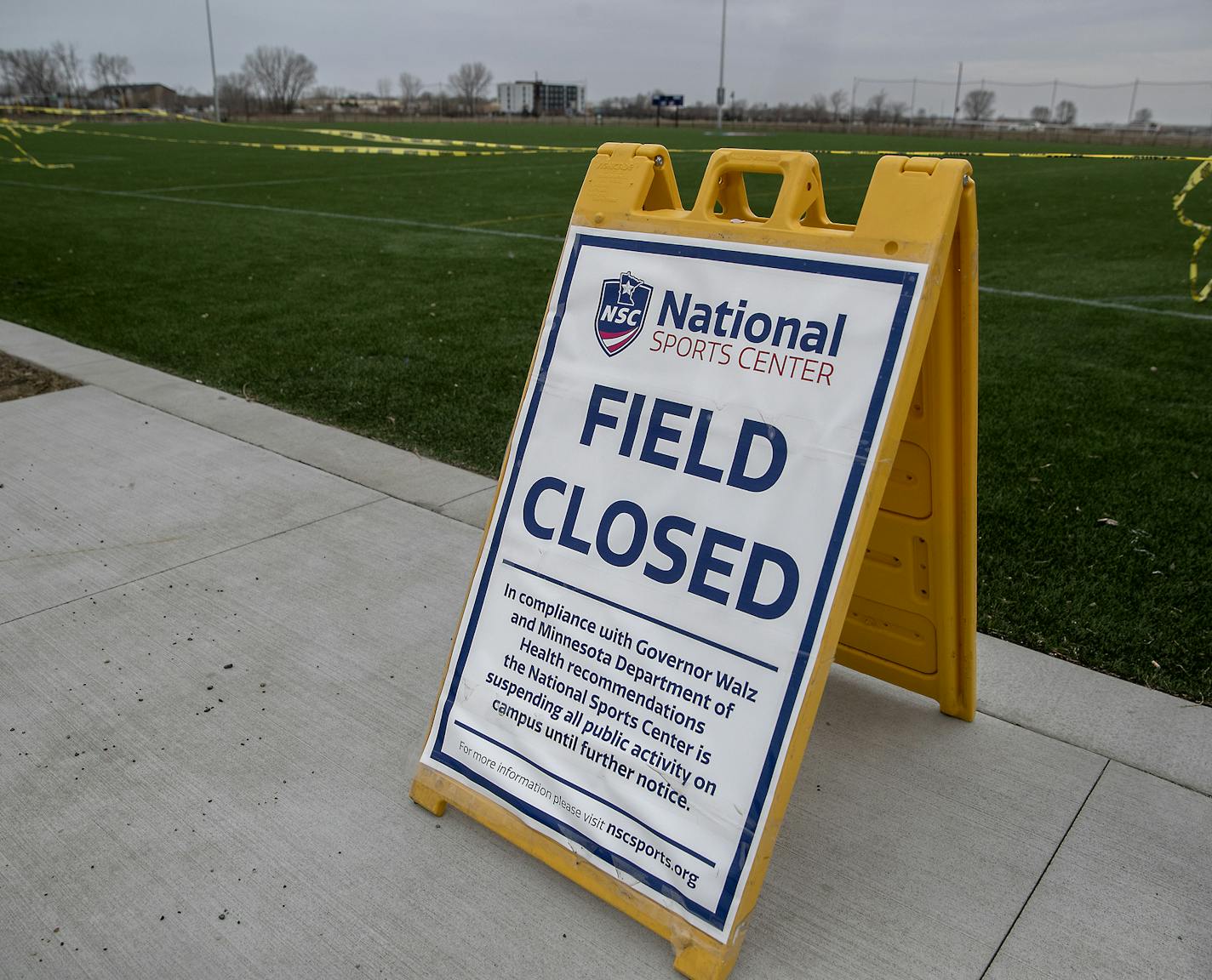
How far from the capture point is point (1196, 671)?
10.6ft

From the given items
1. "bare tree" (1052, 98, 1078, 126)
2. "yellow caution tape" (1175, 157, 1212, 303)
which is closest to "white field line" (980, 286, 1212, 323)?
"yellow caution tape" (1175, 157, 1212, 303)

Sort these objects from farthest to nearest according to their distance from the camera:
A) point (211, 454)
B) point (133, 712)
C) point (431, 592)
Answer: point (211, 454)
point (431, 592)
point (133, 712)

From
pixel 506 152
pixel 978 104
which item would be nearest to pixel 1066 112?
pixel 978 104

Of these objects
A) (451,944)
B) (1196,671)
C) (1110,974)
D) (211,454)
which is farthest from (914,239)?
(211,454)

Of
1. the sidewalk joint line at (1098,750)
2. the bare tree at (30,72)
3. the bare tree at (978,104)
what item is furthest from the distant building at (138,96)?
the sidewalk joint line at (1098,750)

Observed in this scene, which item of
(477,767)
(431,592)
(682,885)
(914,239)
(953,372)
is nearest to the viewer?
(914,239)

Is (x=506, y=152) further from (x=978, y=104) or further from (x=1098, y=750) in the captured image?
(x=978, y=104)

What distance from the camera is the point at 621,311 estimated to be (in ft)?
8.04

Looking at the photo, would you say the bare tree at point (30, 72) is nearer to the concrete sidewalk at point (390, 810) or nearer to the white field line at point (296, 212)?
the white field line at point (296, 212)

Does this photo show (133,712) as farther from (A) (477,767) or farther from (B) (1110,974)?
(B) (1110,974)

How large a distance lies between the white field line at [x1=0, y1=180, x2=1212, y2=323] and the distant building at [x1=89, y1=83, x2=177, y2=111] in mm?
67196

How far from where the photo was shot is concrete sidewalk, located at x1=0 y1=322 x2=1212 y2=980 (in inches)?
86.4

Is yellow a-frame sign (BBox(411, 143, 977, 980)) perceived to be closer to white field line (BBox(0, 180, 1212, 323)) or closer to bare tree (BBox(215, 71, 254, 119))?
white field line (BBox(0, 180, 1212, 323))

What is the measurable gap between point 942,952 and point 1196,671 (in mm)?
1675
